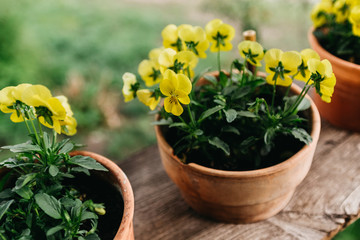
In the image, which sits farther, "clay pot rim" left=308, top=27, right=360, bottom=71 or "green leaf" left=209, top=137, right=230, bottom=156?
"clay pot rim" left=308, top=27, right=360, bottom=71

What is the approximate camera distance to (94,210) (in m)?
0.77

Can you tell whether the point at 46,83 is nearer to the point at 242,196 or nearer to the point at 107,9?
the point at 107,9

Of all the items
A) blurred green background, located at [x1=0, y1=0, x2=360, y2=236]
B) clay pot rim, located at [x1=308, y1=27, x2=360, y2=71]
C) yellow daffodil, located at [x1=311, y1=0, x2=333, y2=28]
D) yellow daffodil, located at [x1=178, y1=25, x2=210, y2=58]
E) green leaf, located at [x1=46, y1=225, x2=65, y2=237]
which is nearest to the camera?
green leaf, located at [x1=46, y1=225, x2=65, y2=237]

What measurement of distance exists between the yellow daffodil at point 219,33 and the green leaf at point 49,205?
0.51 m

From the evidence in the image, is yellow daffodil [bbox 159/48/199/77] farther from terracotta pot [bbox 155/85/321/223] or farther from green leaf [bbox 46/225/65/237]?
green leaf [bbox 46/225/65/237]

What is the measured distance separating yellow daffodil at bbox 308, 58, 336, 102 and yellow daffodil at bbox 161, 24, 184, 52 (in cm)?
31

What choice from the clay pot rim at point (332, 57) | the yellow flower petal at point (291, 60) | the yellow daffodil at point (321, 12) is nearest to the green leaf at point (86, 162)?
the yellow flower petal at point (291, 60)

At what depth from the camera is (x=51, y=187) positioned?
28.8 inches

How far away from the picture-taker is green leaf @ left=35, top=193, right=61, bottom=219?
66 centimetres

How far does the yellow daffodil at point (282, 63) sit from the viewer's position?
80 cm

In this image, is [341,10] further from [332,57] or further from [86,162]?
[86,162]

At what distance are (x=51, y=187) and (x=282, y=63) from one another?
54cm

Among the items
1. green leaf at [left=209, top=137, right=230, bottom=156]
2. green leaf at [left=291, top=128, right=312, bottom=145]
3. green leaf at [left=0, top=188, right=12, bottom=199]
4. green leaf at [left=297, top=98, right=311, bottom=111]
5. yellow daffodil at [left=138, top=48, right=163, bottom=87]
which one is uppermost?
yellow daffodil at [left=138, top=48, right=163, bottom=87]

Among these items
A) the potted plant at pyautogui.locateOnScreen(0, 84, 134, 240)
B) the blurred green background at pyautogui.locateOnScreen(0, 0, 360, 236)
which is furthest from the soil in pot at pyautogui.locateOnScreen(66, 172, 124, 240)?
the blurred green background at pyautogui.locateOnScreen(0, 0, 360, 236)
